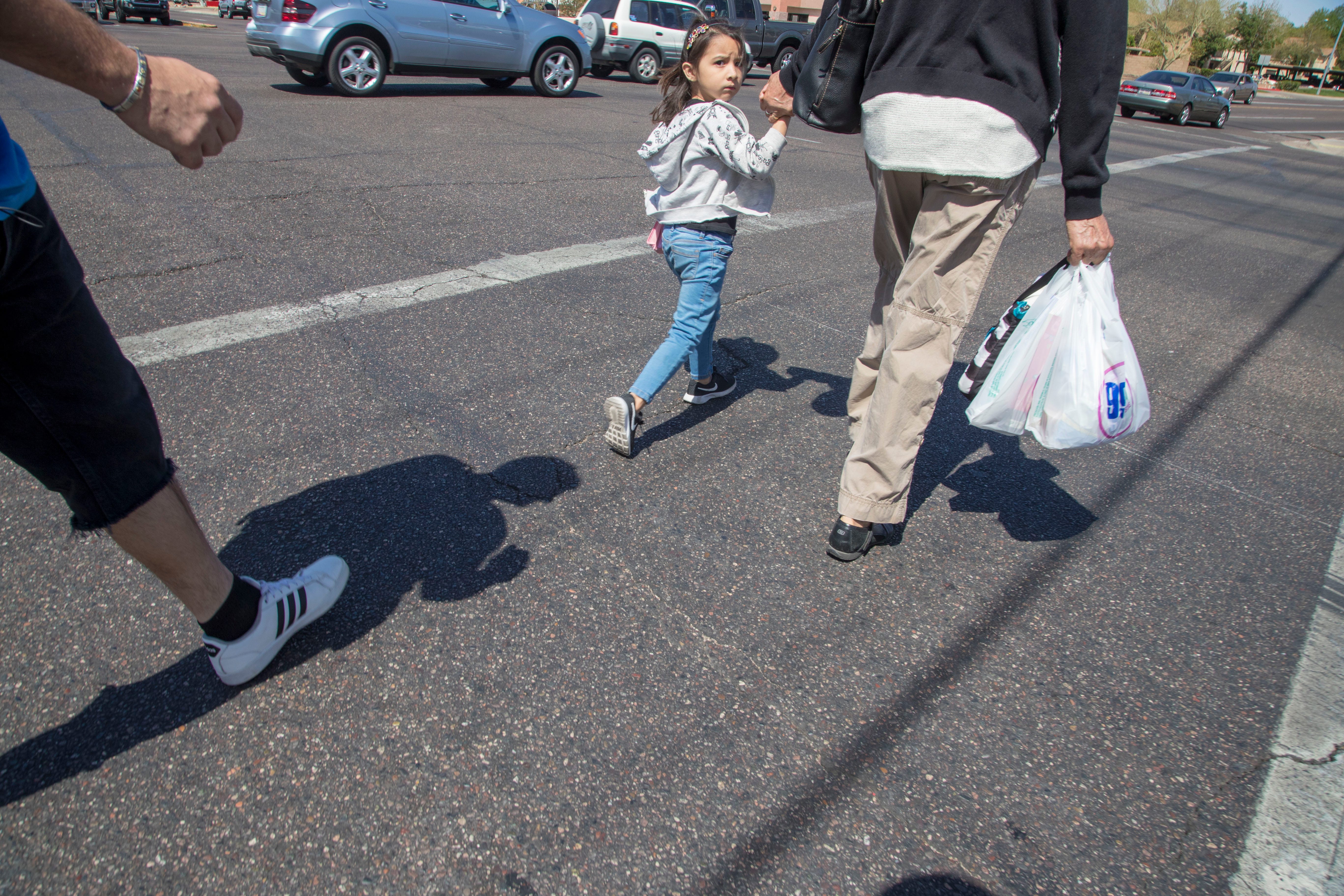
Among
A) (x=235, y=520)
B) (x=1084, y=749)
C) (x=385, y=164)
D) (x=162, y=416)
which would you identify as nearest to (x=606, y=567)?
(x=235, y=520)

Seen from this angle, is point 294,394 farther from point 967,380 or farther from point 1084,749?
point 1084,749

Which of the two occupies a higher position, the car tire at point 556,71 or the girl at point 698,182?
the car tire at point 556,71

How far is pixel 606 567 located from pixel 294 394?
1645 millimetres

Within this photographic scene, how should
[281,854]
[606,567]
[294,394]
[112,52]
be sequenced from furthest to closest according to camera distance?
[294,394]
[606,567]
[281,854]
[112,52]

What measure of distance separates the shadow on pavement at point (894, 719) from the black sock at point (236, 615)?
119 cm

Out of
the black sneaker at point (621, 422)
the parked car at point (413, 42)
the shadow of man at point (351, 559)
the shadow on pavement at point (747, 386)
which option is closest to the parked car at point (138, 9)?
the parked car at point (413, 42)

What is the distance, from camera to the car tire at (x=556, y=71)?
39.2 ft

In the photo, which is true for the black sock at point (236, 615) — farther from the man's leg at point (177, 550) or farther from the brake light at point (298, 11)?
the brake light at point (298, 11)

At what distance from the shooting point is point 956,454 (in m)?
3.26

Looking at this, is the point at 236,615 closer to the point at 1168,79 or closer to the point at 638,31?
the point at 638,31

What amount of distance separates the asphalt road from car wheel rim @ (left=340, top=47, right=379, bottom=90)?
6454mm

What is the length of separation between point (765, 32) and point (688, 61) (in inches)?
700

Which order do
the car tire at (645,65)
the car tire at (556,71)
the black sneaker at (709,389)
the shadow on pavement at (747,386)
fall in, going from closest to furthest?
the shadow on pavement at (747,386)
the black sneaker at (709,389)
the car tire at (556,71)
the car tire at (645,65)

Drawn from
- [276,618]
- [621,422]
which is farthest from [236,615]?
[621,422]
